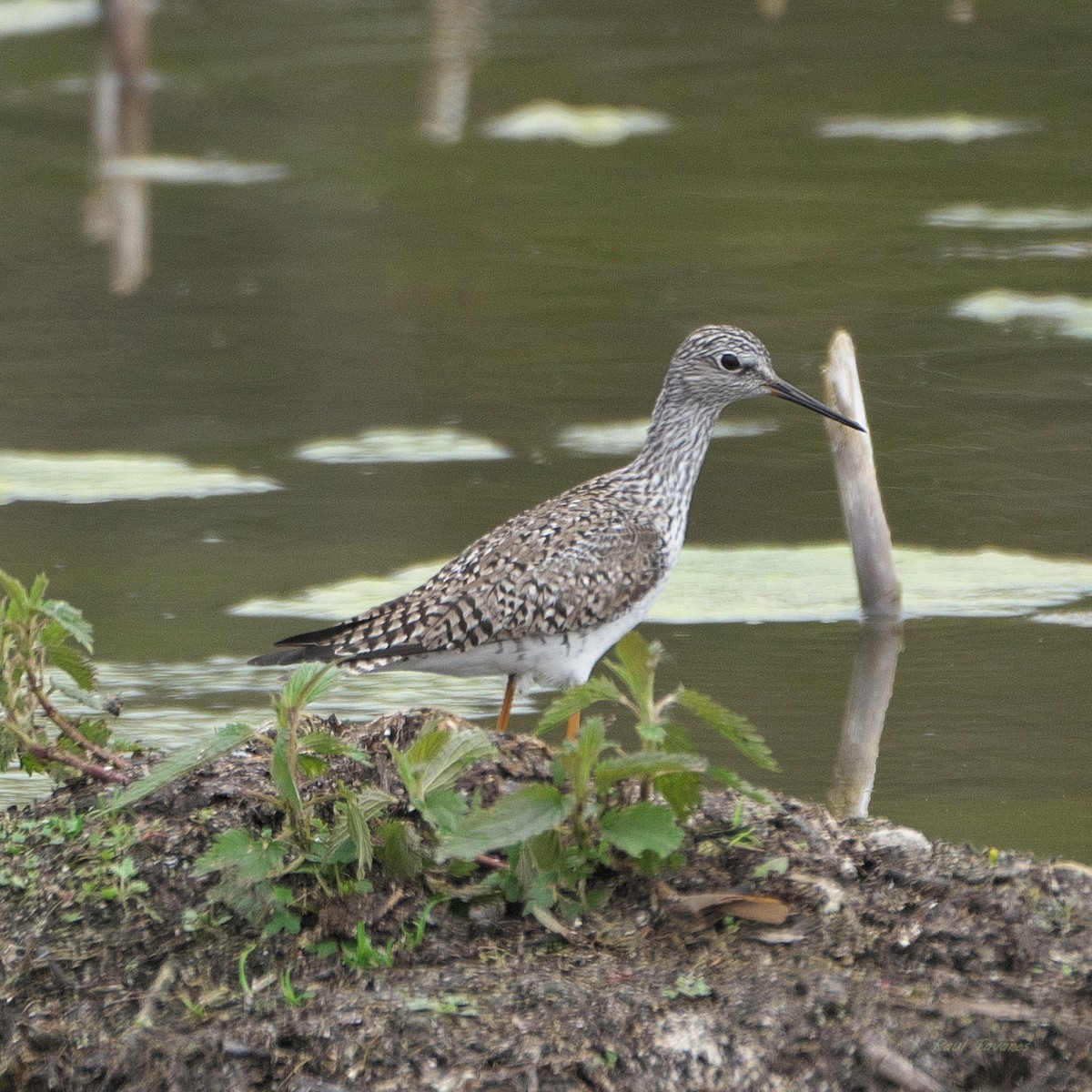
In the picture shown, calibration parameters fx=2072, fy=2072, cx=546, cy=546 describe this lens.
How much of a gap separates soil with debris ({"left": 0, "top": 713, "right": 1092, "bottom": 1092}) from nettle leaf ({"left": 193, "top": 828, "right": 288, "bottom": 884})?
157 mm

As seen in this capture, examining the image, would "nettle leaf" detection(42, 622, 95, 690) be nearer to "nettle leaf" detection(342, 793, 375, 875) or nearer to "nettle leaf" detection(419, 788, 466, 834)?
"nettle leaf" detection(342, 793, 375, 875)

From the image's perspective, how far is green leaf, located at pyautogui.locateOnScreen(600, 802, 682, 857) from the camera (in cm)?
433

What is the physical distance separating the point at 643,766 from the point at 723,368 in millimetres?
3150

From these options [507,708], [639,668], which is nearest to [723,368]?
[507,708]

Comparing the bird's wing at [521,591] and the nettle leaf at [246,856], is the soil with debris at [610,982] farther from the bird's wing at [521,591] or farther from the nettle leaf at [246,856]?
the bird's wing at [521,591]

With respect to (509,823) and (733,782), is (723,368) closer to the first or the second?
(733,782)

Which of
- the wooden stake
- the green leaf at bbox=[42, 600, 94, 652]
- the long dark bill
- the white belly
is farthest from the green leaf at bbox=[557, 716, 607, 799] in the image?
the wooden stake

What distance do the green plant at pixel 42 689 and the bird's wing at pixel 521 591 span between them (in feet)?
3.64

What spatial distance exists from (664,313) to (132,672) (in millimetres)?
5577

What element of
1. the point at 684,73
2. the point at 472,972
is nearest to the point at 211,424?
the point at 472,972

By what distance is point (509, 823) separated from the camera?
4.32m

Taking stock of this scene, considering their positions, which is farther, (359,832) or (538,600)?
(538,600)

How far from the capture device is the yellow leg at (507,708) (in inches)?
248

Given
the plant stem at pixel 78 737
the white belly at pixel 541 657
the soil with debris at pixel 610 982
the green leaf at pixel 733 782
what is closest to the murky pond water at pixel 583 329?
the white belly at pixel 541 657
